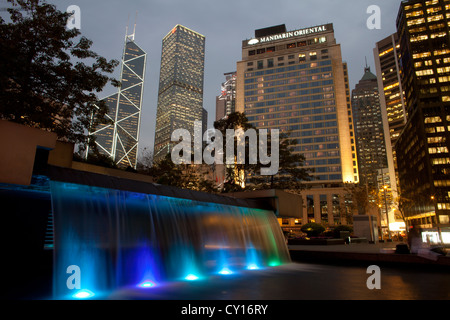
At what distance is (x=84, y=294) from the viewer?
731cm

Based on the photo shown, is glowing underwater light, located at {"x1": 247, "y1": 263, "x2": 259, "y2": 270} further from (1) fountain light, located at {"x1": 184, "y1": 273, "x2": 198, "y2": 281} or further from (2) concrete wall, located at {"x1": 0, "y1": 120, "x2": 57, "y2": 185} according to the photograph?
(2) concrete wall, located at {"x1": 0, "y1": 120, "x2": 57, "y2": 185}

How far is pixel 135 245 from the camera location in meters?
9.26

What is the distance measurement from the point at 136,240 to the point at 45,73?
811 centimetres

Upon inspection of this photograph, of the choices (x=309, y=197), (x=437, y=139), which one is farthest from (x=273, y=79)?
(x=437, y=139)

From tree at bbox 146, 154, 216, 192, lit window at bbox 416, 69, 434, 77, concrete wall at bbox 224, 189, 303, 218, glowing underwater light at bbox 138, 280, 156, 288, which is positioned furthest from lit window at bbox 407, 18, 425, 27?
glowing underwater light at bbox 138, 280, 156, 288

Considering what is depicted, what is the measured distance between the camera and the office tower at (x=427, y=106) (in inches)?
3622

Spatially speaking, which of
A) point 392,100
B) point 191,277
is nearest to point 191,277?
point 191,277

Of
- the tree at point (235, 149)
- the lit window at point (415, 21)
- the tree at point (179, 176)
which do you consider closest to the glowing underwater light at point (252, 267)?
the tree at point (235, 149)

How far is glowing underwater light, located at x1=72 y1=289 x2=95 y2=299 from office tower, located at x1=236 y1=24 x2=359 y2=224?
3802 inches

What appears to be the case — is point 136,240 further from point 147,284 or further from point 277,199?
point 277,199

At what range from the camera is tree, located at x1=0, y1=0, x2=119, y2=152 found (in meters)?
10.4

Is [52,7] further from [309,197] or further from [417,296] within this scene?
[309,197]
